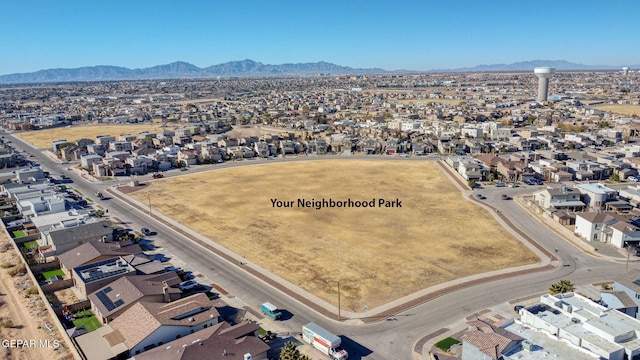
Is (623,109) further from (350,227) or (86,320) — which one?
(86,320)

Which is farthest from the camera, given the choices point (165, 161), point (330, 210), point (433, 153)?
point (433, 153)

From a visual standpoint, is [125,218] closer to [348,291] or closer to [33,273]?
[33,273]

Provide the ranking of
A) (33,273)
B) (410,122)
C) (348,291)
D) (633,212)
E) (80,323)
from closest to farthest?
(80,323), (348,291), (33,273), (633,212), (410,122)

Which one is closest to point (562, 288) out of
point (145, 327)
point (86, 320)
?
point (145, 327)

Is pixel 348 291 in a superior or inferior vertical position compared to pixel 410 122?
inferior

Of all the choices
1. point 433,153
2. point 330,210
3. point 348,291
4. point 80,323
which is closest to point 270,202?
point 330,210

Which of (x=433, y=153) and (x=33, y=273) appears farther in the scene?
(x=433, y=153)

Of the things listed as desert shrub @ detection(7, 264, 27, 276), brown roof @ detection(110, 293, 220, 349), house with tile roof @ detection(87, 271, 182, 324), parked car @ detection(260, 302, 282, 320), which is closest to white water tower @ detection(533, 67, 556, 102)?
parked car @ detection(260, 302, 282, 320)
